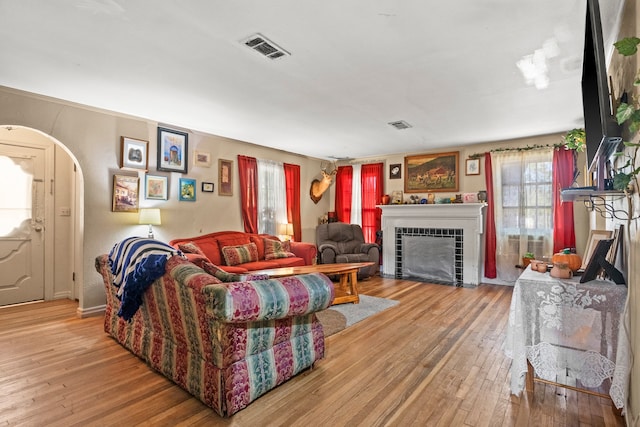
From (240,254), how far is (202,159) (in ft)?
5.24

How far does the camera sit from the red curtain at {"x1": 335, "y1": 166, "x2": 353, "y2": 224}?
7348 millimetres

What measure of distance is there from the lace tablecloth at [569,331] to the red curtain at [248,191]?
14.3ft

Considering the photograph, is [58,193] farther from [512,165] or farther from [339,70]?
[512,165]

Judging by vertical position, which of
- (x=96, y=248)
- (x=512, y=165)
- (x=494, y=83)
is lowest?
(x=96, y=248)

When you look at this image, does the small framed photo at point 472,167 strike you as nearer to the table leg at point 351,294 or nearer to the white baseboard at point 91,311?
the table leg at point 351,294

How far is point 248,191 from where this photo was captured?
18.8 ft

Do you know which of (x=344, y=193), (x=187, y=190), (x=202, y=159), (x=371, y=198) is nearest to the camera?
(x=187, y=190)

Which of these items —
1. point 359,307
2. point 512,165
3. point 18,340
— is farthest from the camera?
point 512,165

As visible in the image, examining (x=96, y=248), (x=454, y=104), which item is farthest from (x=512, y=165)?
(x=96, y=248)

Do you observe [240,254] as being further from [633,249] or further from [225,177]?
[633,249]

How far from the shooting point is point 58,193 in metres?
4.66

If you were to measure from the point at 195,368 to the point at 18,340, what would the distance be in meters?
2.30

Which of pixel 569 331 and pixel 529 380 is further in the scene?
pixel 529 380

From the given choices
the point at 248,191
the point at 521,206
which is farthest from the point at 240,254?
the point at 521,206
